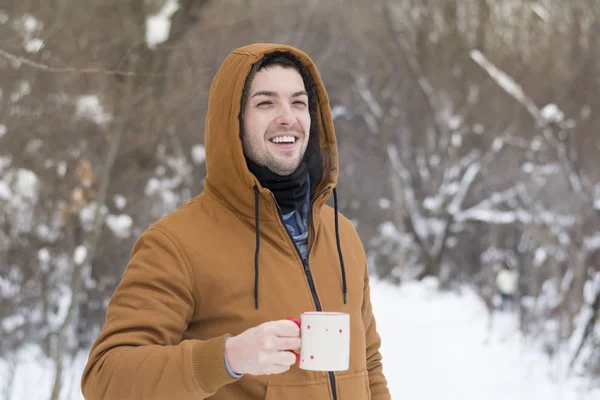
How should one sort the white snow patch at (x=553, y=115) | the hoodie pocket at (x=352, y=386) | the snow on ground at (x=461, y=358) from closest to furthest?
the hoodie pocket at (x=352, y=386) < the snow on ground at (x=461, y=358) < the white snow patch at (x=553, y=115)

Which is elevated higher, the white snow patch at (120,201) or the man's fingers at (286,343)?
the white snow patch at (120,201)

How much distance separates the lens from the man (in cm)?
131

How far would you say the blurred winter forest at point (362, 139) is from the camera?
5461mm

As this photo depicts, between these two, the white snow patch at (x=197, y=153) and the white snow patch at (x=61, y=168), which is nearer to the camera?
the white snow patch at (x=61, y=168)

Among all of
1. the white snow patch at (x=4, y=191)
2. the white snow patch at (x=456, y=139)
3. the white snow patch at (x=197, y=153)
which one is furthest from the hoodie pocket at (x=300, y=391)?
the white snow patch at (x=456, y=139)

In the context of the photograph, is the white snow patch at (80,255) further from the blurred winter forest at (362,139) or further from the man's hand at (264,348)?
the man's hand at (264,348)

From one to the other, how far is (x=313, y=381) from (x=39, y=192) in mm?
5045

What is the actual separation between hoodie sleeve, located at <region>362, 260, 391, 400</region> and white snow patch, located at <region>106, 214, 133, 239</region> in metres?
5.24

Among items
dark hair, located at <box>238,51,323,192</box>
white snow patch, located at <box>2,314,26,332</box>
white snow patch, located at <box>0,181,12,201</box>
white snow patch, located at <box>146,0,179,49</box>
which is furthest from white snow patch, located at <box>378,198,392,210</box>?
dark hair, located at <box>238,51,323,192</box>

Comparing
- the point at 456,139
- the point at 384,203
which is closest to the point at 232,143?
the point at 456,139

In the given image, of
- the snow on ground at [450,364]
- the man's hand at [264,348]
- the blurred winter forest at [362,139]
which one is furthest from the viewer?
the snow on ground at [450,364]

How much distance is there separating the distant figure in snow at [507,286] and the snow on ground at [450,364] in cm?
25

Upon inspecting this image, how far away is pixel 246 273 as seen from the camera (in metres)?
1.54

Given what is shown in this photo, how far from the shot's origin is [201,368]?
1287mm
